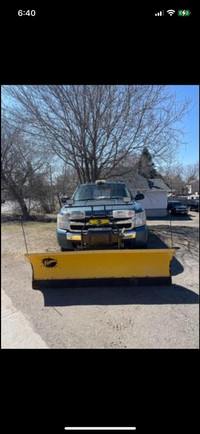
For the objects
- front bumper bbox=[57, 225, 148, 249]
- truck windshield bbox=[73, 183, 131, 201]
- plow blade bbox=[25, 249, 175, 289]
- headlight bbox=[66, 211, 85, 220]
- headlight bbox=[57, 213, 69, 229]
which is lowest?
plow blade bbox=[25, 249, 175, 289]

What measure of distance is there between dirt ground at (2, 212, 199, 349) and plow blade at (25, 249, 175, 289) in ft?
0.57

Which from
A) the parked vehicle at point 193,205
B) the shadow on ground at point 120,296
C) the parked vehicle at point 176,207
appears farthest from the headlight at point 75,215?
the parked vehicle at point 193,205

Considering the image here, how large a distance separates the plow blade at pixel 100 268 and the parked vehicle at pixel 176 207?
0.56m

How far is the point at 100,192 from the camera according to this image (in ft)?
6.76

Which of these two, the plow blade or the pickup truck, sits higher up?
the pickup truck

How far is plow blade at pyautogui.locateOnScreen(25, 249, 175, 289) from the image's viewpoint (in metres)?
2.35

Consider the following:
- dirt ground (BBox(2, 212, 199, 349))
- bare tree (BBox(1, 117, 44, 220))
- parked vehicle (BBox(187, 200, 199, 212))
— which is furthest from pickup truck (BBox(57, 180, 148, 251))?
parked vehicle (BBox(187, 200, 199, 212))

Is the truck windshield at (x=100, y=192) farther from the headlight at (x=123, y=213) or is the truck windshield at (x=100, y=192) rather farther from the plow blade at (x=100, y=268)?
the plow blade at (x=100, y=268)

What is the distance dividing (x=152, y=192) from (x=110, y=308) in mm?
1677

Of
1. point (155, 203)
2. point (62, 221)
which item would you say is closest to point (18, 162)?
point (62, 221)

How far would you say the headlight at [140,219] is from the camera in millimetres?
2006

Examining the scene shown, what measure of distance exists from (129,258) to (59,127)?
206 centimetres
